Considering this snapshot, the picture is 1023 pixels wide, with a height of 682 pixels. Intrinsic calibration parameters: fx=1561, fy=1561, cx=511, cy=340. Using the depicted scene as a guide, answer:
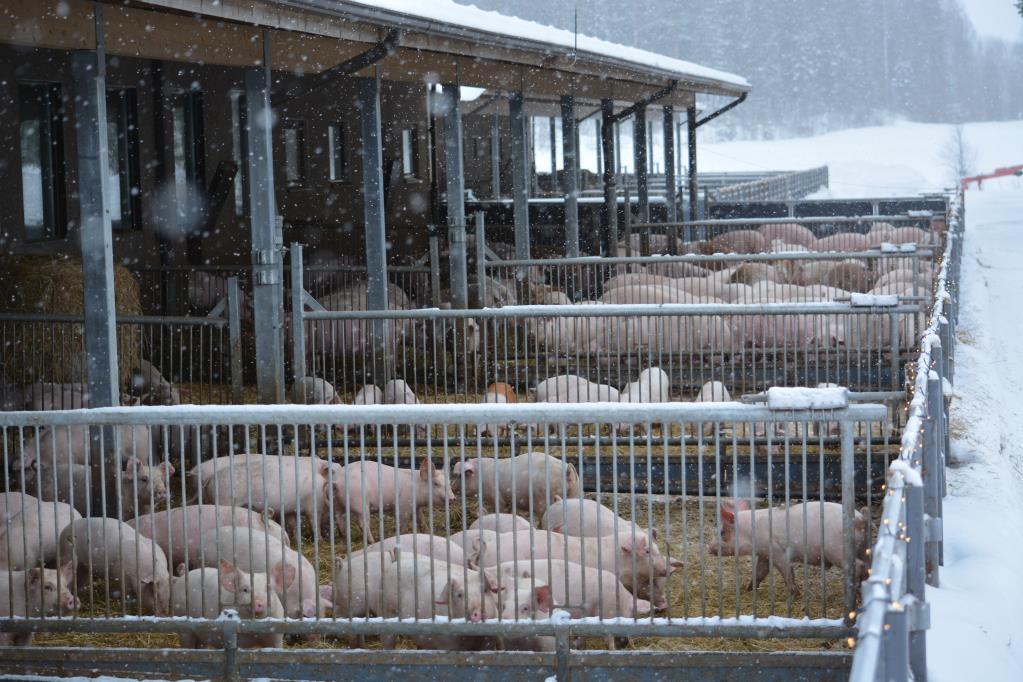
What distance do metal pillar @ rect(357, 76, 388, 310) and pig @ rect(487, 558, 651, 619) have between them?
269 inches

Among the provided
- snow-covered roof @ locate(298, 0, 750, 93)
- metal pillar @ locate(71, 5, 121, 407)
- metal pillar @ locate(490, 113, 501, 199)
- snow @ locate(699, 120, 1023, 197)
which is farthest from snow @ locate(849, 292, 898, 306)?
snow @ locate(699, 120, 1023, 197)

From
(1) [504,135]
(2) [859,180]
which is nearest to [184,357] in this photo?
(1) [504,135]

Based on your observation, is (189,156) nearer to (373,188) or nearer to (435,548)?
(373,188)

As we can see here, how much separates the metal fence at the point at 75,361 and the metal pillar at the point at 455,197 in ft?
9.51

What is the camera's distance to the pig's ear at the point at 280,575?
648cm

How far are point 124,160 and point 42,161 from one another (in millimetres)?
1561

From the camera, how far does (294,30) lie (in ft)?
34.6

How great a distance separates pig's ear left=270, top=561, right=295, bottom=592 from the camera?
6.48 meters

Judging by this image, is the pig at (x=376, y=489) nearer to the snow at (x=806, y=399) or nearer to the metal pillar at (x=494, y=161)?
the snow at (x=806, y=399)

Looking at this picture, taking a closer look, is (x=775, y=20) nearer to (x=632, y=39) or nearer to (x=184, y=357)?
(x=632, y=39)

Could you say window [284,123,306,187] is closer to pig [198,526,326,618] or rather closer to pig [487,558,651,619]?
pig [198,526,326,618]

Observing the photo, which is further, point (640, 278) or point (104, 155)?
point (640, 278)

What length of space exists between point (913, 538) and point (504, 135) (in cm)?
3425

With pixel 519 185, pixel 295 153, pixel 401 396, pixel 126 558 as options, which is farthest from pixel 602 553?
pixel 295 153
